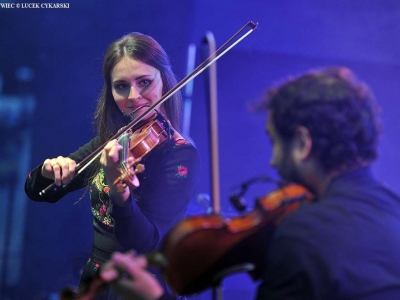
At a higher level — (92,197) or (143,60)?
(143,60)

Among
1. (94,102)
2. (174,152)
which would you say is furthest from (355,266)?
(94,102)

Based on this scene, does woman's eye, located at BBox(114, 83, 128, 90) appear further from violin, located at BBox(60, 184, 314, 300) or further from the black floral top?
violin, located at BBox(60, 184, 314, 300)

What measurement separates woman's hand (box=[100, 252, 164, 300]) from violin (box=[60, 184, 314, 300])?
27 mm

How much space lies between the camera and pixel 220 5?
3051 millimetres

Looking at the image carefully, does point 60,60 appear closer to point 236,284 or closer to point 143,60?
point 143,60

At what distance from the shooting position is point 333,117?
0.96m

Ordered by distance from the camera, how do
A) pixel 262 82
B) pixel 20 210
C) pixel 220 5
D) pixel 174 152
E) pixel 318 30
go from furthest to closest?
pixel 262 82, pixel 318 30, pixel 220 5, pixel 20 210, pixel 174 152

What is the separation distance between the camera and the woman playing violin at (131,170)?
1.33m

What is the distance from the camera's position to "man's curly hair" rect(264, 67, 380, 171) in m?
0.96

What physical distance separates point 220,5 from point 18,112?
1343 millimetres

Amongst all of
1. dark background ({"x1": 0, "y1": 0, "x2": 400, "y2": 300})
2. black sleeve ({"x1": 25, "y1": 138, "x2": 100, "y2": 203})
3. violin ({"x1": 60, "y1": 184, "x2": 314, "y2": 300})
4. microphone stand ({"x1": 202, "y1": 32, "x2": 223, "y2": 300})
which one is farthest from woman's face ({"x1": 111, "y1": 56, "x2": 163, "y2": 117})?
dark background ({"x1": 0, "y1": 0, "x2": 400, "y2": 300})

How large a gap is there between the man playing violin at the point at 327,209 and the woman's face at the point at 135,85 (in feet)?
1.92

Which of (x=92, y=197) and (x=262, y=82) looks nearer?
(x=92, y=197)

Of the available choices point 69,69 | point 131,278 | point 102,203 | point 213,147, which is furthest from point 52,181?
point 69,69
